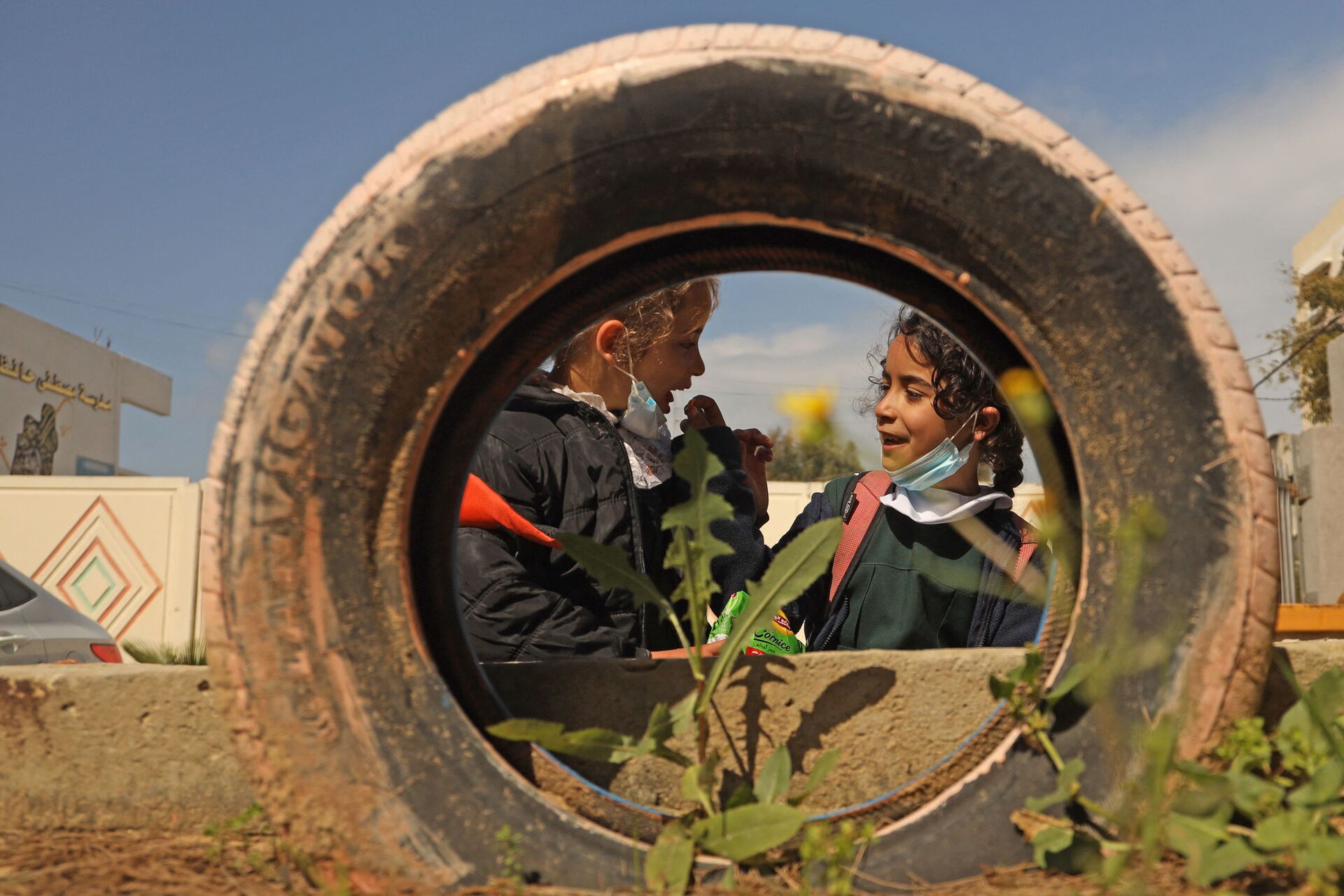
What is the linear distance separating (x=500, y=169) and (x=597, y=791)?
96 centimetres

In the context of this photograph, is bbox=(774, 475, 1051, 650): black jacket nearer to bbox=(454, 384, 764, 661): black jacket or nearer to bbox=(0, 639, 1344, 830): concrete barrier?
bbox=(454, 384, 764, 661): black jacket

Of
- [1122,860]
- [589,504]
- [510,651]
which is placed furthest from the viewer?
[589,504]

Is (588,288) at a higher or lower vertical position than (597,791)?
higher

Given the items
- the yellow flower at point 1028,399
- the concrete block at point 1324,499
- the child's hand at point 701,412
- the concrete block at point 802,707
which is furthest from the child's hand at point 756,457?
the concrete block at point 1324,499

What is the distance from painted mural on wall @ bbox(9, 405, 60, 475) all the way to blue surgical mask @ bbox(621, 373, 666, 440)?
2676 centimetres

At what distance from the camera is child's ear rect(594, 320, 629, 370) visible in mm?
3188

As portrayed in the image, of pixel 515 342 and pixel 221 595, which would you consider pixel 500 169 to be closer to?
pixel 515 342

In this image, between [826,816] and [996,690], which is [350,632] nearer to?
[826,816]

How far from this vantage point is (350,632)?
1445 millimetres

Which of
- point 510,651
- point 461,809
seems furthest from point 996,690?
point 510,651

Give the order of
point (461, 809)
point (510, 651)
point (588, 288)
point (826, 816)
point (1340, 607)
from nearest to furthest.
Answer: point (461, 809) < point (826, 816) < point (588, 288) < point (510, 651) < point (1340, 607)

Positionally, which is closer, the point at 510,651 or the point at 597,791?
the point at 597,791

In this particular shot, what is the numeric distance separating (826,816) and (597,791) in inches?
14.0

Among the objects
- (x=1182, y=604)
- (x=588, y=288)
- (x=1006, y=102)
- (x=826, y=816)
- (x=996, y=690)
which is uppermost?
(x=1006, y=102)
